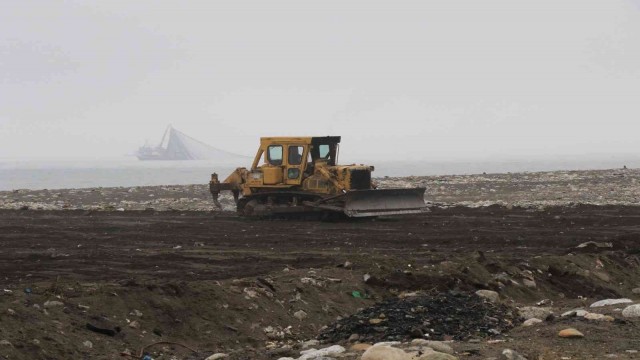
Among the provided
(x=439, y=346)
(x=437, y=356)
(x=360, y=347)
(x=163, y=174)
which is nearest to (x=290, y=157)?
(x=360, y=347)

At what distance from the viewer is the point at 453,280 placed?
48.4 ft

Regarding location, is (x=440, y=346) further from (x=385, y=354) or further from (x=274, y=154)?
(x=274, y=154)

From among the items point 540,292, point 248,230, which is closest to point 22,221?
point 248,230

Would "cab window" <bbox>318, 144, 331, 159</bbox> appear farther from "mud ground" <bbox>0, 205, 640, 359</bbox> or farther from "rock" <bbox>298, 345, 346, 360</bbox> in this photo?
"rock" <bbox>298, 345, 346, 360</bbox>

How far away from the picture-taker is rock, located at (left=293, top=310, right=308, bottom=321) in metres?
12.9

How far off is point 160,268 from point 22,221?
37.5 feet

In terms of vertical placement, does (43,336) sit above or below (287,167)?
below

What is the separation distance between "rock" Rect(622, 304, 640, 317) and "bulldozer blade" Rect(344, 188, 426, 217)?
14068 millimetres

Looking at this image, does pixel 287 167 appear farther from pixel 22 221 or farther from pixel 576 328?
pixel 576 328

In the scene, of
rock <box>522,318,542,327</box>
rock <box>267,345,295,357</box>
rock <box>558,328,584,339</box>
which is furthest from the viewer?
rock <box>522,318,542,327</box>

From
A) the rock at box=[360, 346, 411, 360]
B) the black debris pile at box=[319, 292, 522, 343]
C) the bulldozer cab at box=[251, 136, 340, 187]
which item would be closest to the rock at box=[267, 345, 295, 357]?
the black debris pile at box=[319, 292, 522, 343]

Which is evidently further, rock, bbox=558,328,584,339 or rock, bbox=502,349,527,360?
rock, bbox=558,328,584,339

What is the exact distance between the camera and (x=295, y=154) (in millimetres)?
26734

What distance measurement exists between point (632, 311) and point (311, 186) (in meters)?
15.8
